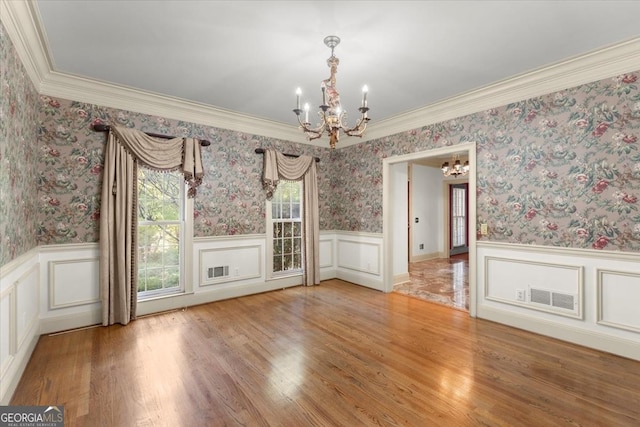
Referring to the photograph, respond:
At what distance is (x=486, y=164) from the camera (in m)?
3.71

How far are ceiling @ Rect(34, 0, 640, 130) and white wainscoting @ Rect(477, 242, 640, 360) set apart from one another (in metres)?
A: 2.01

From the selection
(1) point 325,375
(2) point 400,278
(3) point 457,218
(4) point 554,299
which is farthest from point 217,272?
(3) point 457,218

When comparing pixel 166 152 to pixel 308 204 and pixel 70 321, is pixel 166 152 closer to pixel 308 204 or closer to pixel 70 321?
pixel 70 321

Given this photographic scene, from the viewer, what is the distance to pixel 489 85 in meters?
3.52

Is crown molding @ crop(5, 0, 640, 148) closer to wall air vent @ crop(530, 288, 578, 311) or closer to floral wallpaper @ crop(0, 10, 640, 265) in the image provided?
floral wallpaper @ crop(0, 10, 640, 265)

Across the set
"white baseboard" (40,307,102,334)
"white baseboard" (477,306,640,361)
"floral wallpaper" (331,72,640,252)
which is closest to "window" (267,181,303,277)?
"white baseboard" (40,307,102,334)

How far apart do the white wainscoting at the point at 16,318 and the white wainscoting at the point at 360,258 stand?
431cm

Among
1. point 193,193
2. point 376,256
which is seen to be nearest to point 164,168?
point 193,193

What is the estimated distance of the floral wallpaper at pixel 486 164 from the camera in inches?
102

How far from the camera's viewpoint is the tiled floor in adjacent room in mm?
4496

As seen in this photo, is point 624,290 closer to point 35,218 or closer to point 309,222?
point 309,222

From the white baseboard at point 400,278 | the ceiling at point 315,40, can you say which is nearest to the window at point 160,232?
the ceiling at point 315,40

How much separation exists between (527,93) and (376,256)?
3.06 meters

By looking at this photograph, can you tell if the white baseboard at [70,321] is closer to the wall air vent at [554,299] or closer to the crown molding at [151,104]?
the crown molding at [151,104]
